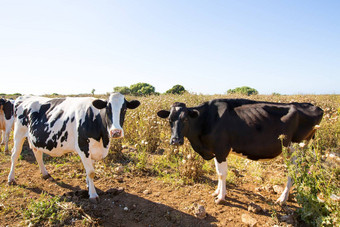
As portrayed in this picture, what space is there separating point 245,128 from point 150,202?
2252 mm

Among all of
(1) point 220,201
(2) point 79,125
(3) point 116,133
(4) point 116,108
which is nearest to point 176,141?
(3) point 116,133

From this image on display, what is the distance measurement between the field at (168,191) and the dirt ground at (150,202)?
0.01 metres

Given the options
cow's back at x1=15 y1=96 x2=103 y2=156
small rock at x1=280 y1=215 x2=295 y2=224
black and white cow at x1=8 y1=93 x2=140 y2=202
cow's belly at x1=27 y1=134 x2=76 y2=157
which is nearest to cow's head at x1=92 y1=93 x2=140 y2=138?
black and white cow at x1=8 y1=93 x2=140 y2=202

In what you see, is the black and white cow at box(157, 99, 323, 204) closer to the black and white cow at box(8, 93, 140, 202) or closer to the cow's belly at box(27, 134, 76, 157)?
the black and white cow at box(8, 93, 140, 202)

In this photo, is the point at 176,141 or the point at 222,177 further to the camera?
the point at 222,177

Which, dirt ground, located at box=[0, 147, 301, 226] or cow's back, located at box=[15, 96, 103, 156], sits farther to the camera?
cow's back, located at box=[15, 96, 103, 156]

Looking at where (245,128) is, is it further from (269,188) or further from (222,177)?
(269,188)

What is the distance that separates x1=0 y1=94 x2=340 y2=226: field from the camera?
316 centimetres

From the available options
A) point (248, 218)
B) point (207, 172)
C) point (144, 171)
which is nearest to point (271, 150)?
point (248, 218)

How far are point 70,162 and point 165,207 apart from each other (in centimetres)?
365

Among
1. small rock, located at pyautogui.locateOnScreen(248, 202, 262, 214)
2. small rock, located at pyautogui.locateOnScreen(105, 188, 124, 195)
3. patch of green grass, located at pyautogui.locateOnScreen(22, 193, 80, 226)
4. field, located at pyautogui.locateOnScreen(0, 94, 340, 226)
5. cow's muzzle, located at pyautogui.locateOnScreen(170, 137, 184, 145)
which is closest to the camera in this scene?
field, located at pyautogui.locateOnScreen(0, 94, 340, 226)

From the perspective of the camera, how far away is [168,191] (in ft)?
15.3

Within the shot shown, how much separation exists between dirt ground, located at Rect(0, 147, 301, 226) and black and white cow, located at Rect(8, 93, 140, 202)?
43cm

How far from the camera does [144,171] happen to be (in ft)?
18.6
